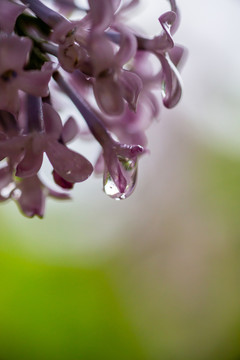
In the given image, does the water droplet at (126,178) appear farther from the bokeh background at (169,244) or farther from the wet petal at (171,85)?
the bokeh background at (169,244)

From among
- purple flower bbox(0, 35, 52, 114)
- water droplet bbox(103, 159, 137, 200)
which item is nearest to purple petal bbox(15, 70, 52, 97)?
purple flower bbox(0, 35, 52, 114)

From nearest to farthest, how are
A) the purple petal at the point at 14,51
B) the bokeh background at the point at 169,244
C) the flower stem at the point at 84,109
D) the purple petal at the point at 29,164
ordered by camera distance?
the purple petal at the point at 14,51, the purple petal at the point at 29,164, the flower stem at the point at 84,109, the bokeh background at the point at 169,244

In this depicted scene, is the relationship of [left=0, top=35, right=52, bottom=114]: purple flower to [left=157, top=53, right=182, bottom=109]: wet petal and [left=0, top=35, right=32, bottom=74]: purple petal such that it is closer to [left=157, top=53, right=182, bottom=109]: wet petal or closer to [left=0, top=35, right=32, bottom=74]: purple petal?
[left=0, top=35, right=32, bottom=74]: purple petal

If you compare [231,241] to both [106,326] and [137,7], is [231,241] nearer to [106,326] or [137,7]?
[106,326]

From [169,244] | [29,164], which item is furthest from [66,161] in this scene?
[169,244]

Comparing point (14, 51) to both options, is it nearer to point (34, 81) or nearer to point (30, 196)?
point (34, 81)

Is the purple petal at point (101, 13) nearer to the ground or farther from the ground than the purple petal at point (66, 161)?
farther from the ground

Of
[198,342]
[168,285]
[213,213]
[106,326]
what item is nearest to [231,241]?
[213,213]

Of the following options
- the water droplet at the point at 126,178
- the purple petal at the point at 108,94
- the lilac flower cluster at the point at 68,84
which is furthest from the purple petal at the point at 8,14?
the water droplet at the point at 126,178
